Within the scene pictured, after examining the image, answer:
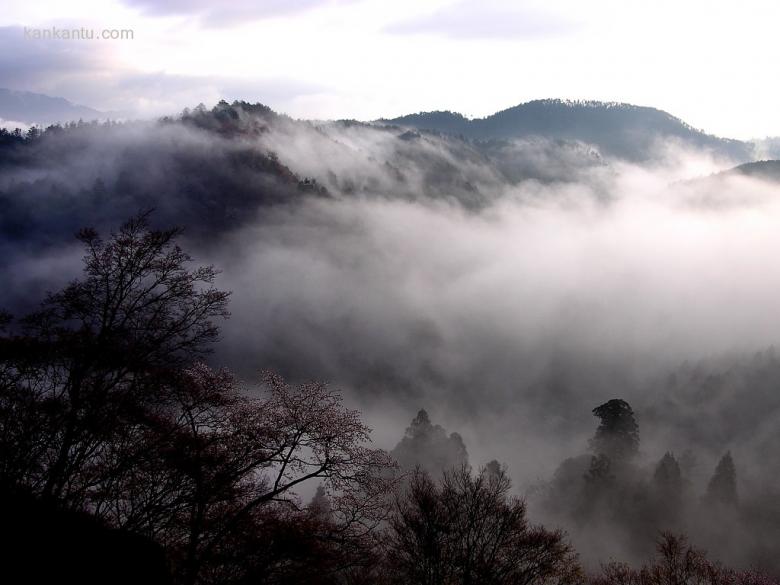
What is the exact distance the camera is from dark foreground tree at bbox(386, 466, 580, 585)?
18.1 metres

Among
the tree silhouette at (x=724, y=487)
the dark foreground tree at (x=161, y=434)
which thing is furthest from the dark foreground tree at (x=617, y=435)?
the dark foreground tree at (x=161, y=434)

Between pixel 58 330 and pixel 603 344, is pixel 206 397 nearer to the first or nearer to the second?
pixel 58 330

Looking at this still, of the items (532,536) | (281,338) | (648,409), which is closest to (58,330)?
(532,536)

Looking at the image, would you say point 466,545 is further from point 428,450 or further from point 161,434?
point 428,450

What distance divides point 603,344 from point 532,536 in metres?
171

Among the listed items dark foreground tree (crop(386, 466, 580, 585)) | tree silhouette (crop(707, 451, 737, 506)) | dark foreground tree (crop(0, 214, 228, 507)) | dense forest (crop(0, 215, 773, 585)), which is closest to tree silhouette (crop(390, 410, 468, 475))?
tree silhouette (crop(707, 451, 737, 506))

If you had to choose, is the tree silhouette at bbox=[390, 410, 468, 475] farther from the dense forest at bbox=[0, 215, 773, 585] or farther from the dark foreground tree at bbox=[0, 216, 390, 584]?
the dark foreground tree at bbox=[0, 216, 390, 584]

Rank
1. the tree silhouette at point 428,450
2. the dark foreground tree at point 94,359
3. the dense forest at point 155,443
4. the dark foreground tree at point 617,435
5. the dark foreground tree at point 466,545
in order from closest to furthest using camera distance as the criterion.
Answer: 1. the dense forest at point 155,443
2. the dark foreground tree at point 94,359
3. the dark foreground tree at point 466,545
4. the dark foreground tree at point 617,435
5. the tree silhouette at point 428,450

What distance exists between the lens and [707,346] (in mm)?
161250

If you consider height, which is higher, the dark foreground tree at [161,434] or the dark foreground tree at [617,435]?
the dark foreground tree at [617,435]

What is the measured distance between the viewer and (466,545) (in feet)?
65.1

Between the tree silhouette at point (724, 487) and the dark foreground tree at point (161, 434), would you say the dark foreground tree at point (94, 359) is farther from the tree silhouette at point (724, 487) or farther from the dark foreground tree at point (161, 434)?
the tree silhouette at point (724, 487)

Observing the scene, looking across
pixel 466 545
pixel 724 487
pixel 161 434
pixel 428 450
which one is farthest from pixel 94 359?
pixel 428 450

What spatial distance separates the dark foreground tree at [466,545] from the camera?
59.4 feet
